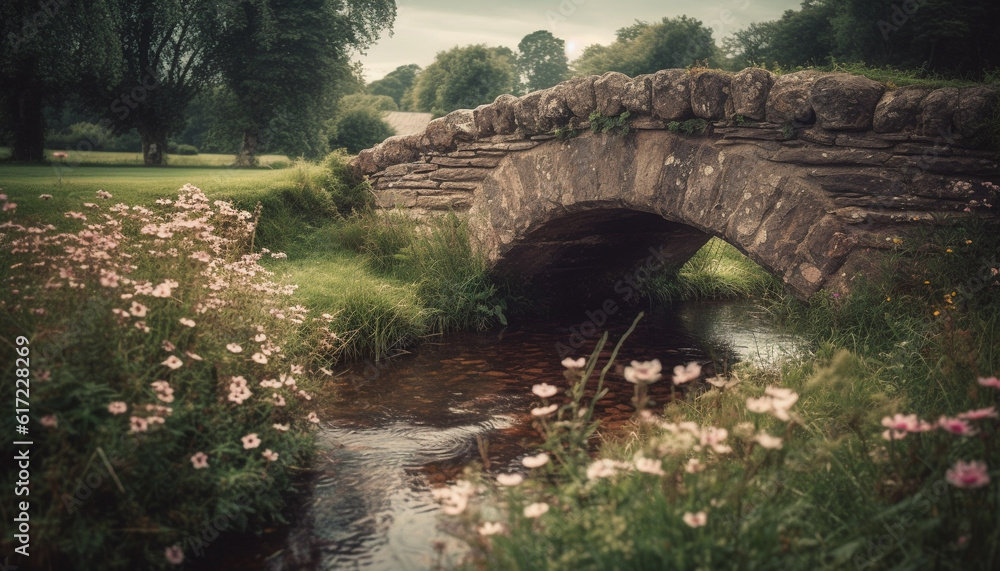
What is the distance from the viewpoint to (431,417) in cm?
471

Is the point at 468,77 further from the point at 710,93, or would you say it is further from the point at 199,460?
the point at 199,460

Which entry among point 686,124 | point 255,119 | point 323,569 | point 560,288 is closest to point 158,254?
point 323,569

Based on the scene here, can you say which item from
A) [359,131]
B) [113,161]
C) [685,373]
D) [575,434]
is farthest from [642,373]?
[359,131]

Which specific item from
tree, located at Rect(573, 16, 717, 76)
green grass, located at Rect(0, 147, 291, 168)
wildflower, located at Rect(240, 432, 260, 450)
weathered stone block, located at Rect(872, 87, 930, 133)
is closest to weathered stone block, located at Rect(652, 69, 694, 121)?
weathered stone block, located at Rect(872, 87, 930, 133)

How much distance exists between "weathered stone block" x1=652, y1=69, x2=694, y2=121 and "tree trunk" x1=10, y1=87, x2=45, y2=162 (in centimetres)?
1392

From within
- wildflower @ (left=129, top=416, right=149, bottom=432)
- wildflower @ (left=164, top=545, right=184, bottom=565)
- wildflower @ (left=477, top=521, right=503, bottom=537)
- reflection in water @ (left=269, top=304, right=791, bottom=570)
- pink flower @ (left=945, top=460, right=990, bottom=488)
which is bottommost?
reflection in water @ (left=269, top=304, right=791, bottom=570)

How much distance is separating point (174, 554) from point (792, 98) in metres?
4.70

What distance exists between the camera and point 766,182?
5012 millimetres

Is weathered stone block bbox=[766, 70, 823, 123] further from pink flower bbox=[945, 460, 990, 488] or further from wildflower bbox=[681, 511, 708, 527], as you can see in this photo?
wildflower bbox=[681, 511, 708, 527]

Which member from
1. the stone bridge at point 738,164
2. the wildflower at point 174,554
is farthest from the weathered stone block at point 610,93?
the wildflower at point 174,554

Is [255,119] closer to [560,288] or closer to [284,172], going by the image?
[284,172]

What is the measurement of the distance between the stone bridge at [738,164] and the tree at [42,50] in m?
7.40

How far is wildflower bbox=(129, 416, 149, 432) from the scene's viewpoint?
2.48m

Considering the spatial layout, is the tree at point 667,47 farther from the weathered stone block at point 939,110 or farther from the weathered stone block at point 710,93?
the weathered stone block at point 939,110
